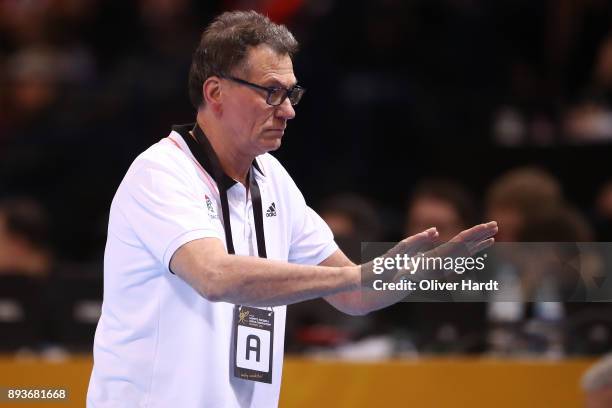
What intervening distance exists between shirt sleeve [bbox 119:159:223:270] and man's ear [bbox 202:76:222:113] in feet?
0.85

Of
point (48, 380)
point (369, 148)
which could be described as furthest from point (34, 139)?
point (48, 380)

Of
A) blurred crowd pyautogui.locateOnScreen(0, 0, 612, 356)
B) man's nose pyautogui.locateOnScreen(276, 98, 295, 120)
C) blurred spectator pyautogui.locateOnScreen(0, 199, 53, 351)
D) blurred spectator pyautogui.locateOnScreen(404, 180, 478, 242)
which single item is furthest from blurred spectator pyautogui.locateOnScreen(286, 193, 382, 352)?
man's nose pyautogui.locateOnScreen(276, 98, 295, 120)

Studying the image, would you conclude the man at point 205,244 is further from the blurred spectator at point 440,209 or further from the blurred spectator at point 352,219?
the blurred spectator at point 352,219

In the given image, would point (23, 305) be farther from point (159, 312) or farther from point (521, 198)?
point (159, 312)

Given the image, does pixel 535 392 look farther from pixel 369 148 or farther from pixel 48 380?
pixel 369 148

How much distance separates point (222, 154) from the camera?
3.39 meters

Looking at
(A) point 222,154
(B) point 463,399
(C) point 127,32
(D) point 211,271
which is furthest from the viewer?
(C) point 127,32

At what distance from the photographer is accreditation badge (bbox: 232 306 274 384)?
3244 mm

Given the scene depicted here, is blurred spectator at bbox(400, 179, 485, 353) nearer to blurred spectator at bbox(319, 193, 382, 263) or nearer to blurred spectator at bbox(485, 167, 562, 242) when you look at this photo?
blurred spectator at bbox(485, 167, 562, 242)

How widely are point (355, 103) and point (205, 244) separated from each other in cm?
558

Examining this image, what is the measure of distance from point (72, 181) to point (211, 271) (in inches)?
238

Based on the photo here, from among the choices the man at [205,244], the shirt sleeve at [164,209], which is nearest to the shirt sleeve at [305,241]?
the man at [205,244]

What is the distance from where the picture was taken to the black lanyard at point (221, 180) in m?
3.29

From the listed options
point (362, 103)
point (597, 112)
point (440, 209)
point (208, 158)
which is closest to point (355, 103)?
point (362, 103)
